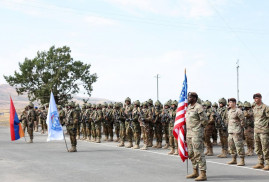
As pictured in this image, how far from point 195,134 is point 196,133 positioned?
0.03 meters

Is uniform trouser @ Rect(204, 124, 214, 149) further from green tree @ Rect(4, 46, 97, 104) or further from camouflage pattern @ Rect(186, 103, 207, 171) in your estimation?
green tree @ Rect(4, 46, 97, 104)

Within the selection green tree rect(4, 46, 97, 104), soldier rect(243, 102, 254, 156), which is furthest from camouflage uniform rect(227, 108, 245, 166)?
green tree rect(4, 46, 97, 104)

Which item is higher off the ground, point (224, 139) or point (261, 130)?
point (261, 130)

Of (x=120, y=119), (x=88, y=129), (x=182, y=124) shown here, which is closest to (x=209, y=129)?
(x=120, y=119)

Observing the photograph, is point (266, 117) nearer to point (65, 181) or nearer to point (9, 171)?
point (65, 181)

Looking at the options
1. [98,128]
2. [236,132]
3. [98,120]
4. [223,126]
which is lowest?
[98,128]

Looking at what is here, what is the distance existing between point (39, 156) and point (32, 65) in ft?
113

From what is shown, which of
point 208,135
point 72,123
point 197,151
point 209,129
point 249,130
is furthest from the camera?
point 72,123

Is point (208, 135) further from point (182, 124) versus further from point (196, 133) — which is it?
point (196, 133)

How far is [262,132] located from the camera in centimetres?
1011

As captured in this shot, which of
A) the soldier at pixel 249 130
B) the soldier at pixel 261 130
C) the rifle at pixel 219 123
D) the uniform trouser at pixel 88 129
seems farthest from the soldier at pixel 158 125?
the soldier at pixel 261 130

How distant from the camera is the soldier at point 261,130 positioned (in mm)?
10031

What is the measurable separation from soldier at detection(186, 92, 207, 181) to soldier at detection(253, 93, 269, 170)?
235 cm

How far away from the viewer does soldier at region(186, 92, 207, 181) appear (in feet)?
27.9
